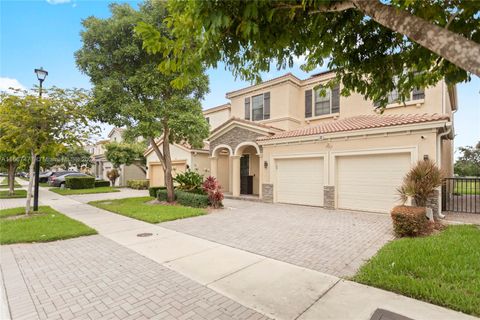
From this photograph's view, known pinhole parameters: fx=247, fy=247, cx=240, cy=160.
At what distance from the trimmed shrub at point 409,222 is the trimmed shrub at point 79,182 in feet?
82.4

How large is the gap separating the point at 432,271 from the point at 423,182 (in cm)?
457

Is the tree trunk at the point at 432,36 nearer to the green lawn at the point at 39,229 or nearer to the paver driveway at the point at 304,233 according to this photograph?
the paver driveway at the point at 304,233

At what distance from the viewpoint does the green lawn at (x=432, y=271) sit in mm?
3463

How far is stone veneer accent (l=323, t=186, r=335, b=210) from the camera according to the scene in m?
11.2

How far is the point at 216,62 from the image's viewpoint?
3.38 metres

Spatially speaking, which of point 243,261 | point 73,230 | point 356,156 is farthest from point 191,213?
point 356,156

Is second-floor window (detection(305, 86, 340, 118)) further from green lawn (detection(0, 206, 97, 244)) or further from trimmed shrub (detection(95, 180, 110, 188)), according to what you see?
trimmed shrub (detection(95, 180, 110, 188))

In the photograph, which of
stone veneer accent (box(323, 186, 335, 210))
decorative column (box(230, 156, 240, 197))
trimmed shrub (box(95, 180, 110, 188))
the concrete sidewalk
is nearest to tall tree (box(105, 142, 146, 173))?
trimmed shrub (box(95, 180, 110, 188))

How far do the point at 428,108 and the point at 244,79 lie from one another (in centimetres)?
1140

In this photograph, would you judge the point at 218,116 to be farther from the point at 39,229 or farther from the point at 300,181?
the point at 39,229

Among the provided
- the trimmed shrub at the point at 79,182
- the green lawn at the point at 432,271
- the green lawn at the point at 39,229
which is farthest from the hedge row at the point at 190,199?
the trimmed shrub at the point at 79,182

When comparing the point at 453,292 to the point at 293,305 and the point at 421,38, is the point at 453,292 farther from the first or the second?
the point at 421,38

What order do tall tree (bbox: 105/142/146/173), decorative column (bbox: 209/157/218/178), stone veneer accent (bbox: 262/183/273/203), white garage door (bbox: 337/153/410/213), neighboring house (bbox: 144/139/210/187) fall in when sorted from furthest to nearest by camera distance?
tall tree (bbox: 105/142/146/173) → neighboring house (bbox: 144/139/210/187) → decorative column (bbox: 209/157/218/178) → stone veneer accent (bbox: 262/183/273/203) → white garage door (bbox: 337/153/410/213)

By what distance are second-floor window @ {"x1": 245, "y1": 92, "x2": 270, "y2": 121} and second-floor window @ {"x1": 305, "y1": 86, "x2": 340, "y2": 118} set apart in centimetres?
265
